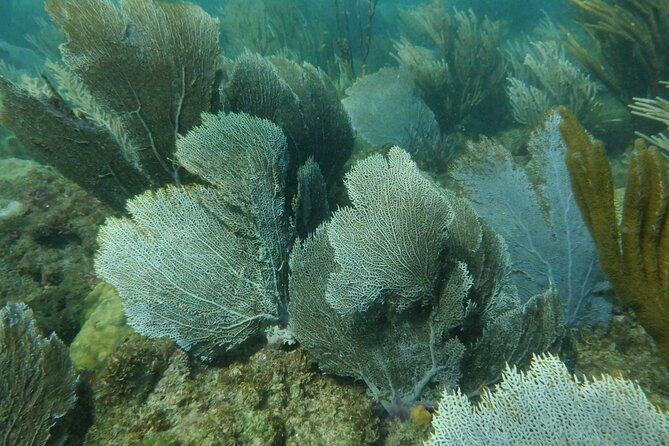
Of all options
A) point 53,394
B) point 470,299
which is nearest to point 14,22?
point 53,394

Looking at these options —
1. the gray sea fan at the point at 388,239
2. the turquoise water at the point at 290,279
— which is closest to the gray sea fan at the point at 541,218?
the turquoise water at the point at 290,279

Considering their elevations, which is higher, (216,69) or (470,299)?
(216,69)

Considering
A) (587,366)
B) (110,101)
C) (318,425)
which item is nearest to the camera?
(318,425)

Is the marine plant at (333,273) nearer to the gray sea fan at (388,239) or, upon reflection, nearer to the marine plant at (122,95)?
the gray sea fan at (388,239)

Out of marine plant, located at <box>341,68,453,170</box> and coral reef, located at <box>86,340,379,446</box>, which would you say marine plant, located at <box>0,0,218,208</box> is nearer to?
coral reef, located at <box>86,340,379,446</box>

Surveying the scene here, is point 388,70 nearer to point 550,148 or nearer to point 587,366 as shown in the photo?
point 550,148

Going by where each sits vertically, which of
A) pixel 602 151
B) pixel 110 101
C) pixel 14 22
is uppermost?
pixel 110 101

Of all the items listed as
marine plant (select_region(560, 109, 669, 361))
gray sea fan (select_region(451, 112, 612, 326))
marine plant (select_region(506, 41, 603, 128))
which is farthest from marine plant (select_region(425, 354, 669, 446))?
marine plant (select_region(506, 41, 603, 128))
